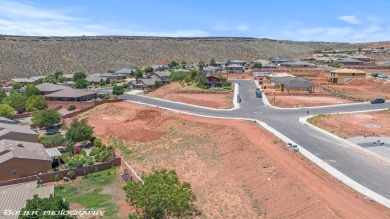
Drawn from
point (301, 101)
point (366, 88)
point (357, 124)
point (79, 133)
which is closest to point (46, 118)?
point (79, 133)

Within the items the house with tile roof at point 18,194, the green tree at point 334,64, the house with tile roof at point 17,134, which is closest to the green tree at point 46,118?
the house with tile roof at point 17,134

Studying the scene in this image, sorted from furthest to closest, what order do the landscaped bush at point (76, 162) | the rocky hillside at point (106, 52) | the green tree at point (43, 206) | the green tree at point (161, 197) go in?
the rocky hillside at point (106, 52)
the landscaped bush at point (76, 162)
the green tree at point (161, 197)
the green tree at point (43, 206)

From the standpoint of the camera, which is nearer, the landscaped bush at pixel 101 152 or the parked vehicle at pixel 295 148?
the parked vehicle at pixel 295 148

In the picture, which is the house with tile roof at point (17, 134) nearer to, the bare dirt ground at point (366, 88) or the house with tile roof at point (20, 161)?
the house with tile roof at point (20, 161)

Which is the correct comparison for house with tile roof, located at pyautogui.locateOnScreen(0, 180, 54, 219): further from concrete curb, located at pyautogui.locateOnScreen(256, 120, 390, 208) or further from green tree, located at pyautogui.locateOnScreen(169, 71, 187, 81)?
green tree, located at pyautogui.locateOnScreen(169, 71, 187, 81)

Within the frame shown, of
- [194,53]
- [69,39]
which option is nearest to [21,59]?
[69,39]

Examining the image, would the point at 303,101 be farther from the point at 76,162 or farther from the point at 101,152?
the point at 76,162

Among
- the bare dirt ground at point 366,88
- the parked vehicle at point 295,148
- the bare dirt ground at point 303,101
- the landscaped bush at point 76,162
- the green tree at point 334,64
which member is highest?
the green tree at point 334,64
